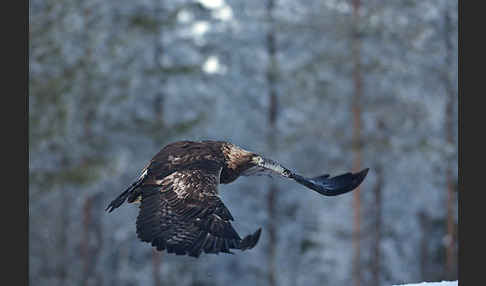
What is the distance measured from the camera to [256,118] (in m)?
14.8

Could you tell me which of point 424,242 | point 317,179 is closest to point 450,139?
point 424,242

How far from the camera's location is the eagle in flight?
4270 millimetres

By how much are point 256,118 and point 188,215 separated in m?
10.4

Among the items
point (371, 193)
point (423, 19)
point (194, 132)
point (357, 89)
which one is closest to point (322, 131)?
point (357, 89)

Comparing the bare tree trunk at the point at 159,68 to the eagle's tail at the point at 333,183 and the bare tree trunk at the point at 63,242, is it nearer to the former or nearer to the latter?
the bare tree trunk at the point at 63,242

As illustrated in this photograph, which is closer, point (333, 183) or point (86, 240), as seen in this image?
point (333, 183)

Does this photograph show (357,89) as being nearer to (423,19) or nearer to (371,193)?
(423,19)

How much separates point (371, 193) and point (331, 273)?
2352mm

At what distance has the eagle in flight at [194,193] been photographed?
4270 mm

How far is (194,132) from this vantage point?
43.0 feet

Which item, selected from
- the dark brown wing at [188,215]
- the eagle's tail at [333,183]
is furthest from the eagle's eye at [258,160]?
the dark brown wing at [188,215]

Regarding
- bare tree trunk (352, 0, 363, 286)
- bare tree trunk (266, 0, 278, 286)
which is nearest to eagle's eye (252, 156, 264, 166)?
bare tree trunk (352, 0, 363, 286)

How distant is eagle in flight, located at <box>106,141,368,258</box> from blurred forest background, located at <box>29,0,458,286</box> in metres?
6.51

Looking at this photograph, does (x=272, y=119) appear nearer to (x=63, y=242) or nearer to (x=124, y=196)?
(x=63, y=242)
